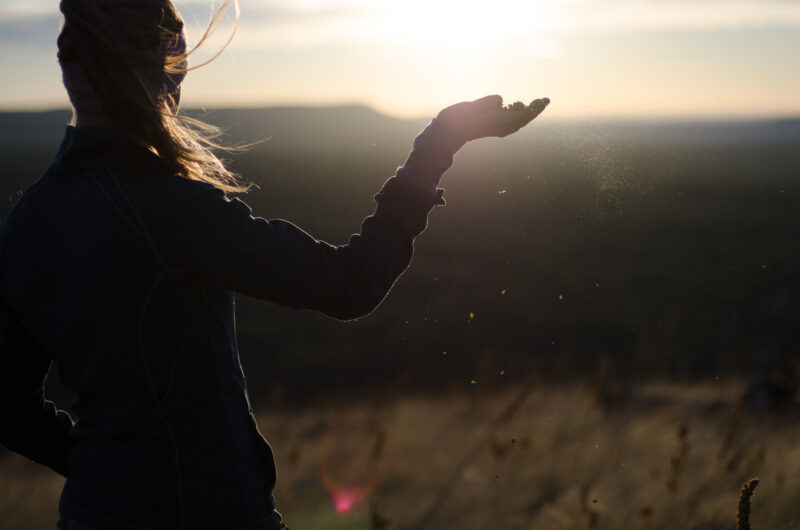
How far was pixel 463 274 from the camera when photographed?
98.5 feet

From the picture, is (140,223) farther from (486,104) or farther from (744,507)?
(744,507)

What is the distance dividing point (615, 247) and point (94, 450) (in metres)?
38.6

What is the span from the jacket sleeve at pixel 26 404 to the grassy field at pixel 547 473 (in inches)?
73.6

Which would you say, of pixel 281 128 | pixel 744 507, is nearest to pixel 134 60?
pixel 744 507

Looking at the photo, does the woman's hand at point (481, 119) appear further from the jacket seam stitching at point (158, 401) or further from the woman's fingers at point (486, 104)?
the jacket seam stitching at point (158, 401)

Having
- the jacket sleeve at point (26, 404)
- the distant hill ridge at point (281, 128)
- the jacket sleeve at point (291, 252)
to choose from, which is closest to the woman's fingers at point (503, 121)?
the jacket sleeve at point (291, 252)

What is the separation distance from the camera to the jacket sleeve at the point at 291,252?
107 centimetres

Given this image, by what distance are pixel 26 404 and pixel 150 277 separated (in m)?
0.55

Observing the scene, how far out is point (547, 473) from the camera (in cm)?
381

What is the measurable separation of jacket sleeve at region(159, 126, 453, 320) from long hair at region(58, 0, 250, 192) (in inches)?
5.3

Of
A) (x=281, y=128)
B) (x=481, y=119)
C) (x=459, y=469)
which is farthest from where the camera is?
(x=281, y=128)

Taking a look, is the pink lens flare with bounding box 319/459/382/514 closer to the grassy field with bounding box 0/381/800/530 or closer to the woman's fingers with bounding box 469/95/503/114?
the grassy field with bounding box 0/381/800/530

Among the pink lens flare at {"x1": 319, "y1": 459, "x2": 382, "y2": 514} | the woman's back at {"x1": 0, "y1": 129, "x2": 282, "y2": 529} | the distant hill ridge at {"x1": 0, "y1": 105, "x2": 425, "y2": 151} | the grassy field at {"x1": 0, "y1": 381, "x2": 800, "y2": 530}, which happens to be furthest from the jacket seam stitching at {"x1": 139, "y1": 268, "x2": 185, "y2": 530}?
the distant hill ridge at {"x1": 0, "y1": 105, "x2": 425, "y2": 151}

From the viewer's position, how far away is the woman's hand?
4.35 ft
